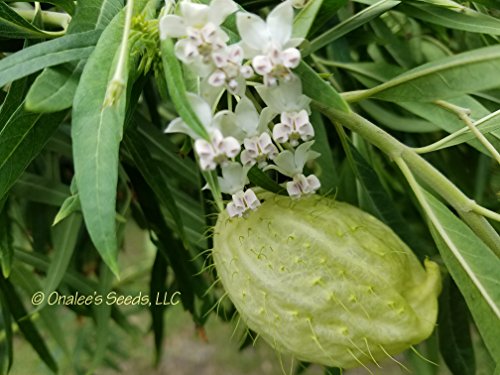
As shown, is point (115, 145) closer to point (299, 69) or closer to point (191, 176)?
point (299, 69)

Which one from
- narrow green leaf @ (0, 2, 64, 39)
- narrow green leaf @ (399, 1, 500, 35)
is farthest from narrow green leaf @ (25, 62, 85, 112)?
narrow green leaf @ (399, 1, 500, 35)

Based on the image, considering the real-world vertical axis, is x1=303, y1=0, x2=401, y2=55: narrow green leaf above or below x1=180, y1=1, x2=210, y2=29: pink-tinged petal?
below

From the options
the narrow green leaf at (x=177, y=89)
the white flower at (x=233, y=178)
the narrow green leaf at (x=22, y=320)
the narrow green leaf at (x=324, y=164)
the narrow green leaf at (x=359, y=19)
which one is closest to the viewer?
the narrow green leaf at (x=177, y=89)

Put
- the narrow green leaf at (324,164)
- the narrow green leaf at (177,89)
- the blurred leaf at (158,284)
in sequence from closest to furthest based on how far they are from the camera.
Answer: the narrow green leaf at (177,89), the narrow green leaf at (324,164), the blurred leaf at (158,284)

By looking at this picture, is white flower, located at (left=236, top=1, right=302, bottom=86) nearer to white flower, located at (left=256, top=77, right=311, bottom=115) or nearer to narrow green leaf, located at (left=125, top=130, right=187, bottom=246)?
white flower, located at (left=256, top=77, right=311, bottom=115)

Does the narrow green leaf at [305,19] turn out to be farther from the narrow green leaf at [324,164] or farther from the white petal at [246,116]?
the narrow green leaf at [324,164]

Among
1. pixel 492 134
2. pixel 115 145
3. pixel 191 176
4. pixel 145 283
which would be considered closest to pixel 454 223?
pixel 492 134

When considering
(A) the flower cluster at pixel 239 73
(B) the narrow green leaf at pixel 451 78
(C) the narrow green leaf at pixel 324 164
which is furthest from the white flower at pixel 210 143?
(C) the narrow green leaf at pixel 324 164

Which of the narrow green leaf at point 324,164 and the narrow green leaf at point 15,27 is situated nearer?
the narrow green leaf at point 15,27

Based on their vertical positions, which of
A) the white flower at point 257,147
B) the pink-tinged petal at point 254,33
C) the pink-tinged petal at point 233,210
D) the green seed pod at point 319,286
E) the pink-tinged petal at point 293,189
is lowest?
the green seed pod at point 319,286
